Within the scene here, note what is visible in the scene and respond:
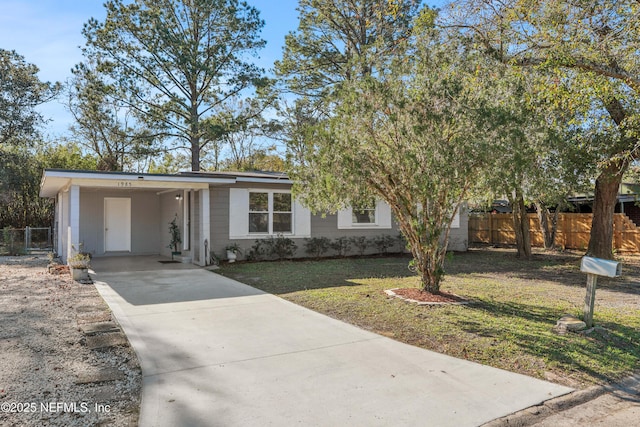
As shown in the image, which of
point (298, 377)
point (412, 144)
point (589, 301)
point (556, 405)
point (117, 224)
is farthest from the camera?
point (117, 224)

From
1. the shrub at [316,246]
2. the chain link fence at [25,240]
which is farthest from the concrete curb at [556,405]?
the chain link fence at [25,240]

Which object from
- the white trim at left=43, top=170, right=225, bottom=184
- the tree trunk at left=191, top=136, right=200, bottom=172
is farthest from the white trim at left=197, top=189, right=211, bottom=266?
the tree trunk at left=191, top=136, right=200, bottom=172

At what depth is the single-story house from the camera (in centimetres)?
1077

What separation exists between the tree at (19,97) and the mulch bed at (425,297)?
20510mm

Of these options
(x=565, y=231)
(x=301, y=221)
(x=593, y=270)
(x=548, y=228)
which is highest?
(x=301, y=221)

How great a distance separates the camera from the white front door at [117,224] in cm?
1469

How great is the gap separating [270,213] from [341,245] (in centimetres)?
278

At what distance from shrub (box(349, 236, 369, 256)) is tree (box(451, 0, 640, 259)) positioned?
7.38m

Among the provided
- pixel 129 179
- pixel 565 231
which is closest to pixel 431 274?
pixel 129 179

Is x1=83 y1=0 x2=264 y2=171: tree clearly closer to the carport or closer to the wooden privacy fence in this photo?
the carport

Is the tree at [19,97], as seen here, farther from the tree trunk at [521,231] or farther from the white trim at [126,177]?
the tree trunk at [521,231]

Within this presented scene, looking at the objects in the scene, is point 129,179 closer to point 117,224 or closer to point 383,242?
point 117,224

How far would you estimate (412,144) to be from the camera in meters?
6.06

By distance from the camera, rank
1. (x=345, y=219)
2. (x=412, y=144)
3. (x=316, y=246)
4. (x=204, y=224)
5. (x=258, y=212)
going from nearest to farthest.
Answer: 1. (x=412, y=144)
2. (x=204, y=224)
3. (x=258, y=212)
4. (x=316, y=246)
5. (x=345, y=219)
